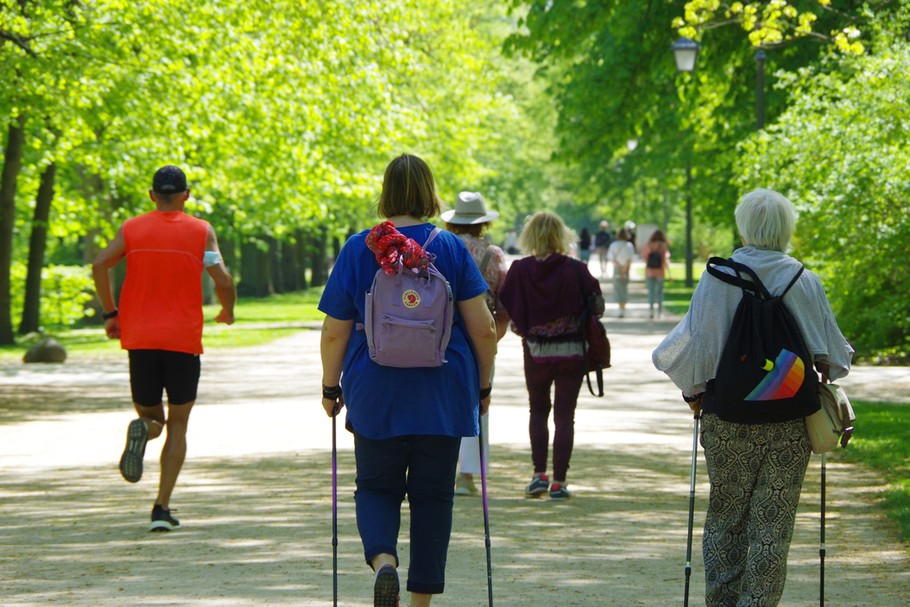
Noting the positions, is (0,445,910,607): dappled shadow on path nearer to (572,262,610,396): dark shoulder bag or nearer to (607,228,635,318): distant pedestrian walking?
(572,262,610,396): dark shoulder bag

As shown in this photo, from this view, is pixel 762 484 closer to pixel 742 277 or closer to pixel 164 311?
pixel 742 277

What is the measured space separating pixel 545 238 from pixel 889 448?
380cm

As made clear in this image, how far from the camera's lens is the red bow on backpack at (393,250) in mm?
5234

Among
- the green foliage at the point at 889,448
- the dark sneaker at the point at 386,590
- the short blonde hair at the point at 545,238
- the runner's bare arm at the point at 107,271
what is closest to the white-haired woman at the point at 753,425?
the dark sneaker at the point at 386,590

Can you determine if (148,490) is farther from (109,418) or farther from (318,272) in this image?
(318,272)

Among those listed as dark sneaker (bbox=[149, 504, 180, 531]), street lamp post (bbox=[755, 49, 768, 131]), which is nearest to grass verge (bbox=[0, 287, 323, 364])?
street lamp post (bbox=[755, 49, 768, 131])

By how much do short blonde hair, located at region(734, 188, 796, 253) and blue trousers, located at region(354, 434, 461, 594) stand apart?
135 cm

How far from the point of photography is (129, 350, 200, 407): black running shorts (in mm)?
8164

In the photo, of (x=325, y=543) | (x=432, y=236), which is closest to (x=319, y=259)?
(x=325, y=543)

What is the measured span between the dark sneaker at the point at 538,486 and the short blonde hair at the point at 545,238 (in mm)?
1397

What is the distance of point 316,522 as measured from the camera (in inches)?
340

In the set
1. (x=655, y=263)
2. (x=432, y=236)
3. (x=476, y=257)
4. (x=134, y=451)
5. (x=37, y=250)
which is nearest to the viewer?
(x=432, y=236)

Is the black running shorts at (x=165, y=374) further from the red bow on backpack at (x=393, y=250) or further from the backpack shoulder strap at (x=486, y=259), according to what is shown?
the red bow on backpack at (x=393, y=250)

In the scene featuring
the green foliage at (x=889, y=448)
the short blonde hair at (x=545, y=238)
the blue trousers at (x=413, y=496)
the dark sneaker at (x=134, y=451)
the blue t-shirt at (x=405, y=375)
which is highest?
the short blonde hair at (x=545, y=238)
